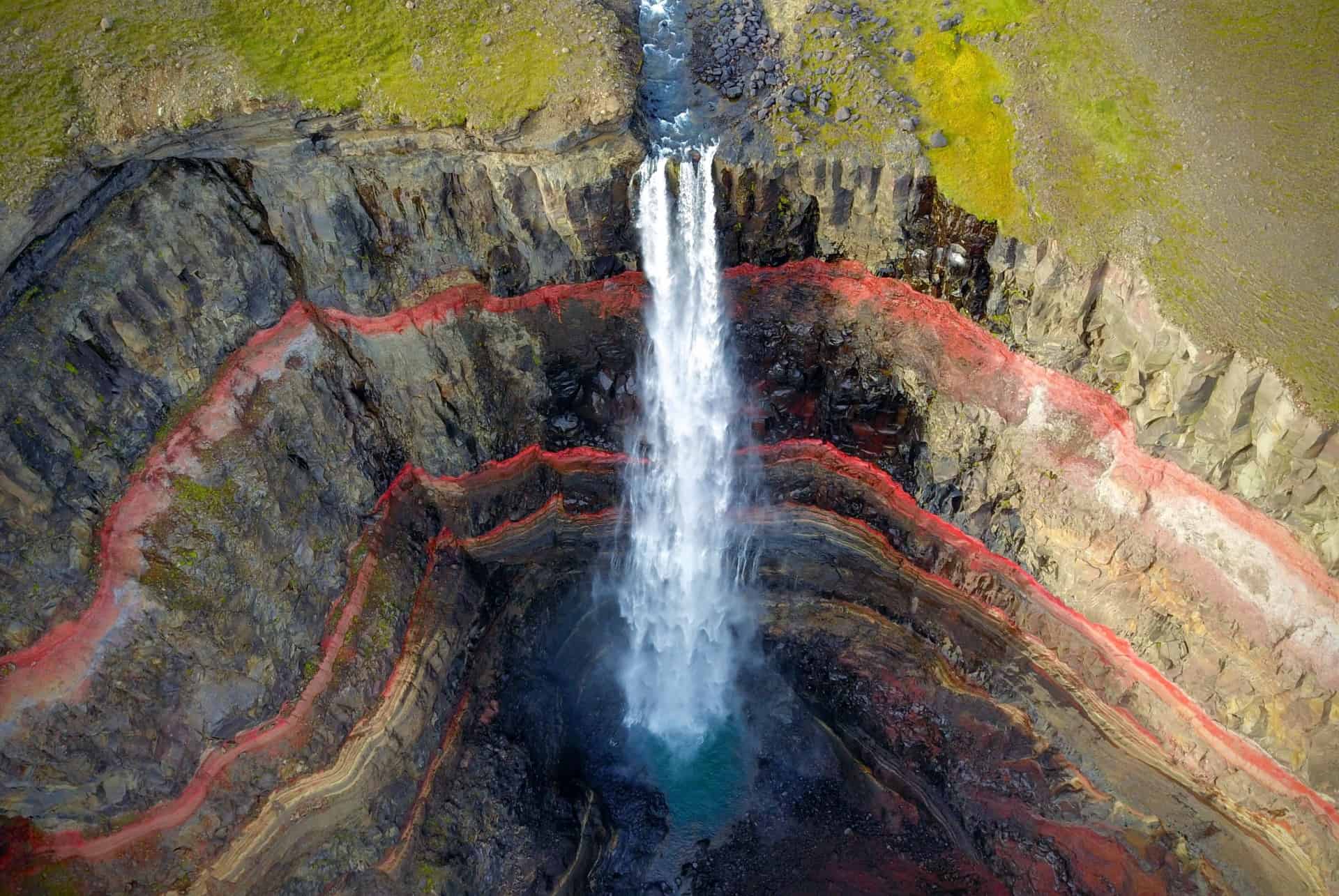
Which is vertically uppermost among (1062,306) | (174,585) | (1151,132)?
(1151,132)

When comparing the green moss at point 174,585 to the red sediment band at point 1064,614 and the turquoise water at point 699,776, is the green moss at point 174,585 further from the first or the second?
the red sediment band at point 1064,614

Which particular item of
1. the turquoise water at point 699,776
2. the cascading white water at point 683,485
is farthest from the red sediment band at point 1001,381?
the turquoise water at point 699,776

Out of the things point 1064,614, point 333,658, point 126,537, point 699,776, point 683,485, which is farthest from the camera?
point 683,485

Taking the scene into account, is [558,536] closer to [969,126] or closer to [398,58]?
[398,58]

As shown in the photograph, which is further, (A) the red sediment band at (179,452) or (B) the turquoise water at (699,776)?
(B) the turquoise water at (699,776)

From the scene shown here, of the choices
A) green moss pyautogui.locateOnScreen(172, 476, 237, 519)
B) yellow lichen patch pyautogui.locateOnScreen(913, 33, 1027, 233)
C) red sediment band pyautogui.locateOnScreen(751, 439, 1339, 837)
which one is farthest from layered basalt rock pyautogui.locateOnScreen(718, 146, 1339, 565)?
green moss pyautogui.locateOnScreen(172, 476, 237, 519)

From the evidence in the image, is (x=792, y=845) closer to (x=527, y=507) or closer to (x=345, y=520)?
(x=527, y=507)

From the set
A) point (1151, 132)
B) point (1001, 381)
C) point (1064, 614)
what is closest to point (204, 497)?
point (1001, 381)
